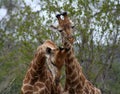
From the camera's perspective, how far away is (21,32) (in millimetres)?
9734

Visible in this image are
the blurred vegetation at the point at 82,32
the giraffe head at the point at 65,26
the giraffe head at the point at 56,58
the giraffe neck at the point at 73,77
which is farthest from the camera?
the blurred vegetation at the point at 82,32

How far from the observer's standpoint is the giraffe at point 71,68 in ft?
13.0

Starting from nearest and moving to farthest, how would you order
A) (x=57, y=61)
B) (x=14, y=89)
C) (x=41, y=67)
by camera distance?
(x=57, y=61) → (x=41, y=67) → (x=14, y=89)

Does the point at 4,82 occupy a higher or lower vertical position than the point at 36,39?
lower

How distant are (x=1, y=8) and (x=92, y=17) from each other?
7.42m

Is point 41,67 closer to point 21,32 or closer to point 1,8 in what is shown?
point 21,32

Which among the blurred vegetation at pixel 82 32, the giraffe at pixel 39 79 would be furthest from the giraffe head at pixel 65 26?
the blurred vegetation at pixel 82 32

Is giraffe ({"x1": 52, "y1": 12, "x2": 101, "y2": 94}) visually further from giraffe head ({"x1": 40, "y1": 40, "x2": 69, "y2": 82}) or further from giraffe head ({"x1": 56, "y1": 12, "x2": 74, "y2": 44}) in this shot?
giraffe head ({"x1": 40, "y1": 40, "x2": 69, "y2": 82})

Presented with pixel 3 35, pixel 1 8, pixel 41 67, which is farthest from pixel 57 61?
pixel 1 8

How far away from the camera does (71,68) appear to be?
4469 millimetres

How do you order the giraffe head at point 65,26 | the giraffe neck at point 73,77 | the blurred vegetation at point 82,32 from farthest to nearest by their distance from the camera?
the blurred vegetation at point 82,32
the giraffe neck at point 73,77
the giraffe head at point 65,26

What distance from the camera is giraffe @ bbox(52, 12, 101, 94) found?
13.0 ft

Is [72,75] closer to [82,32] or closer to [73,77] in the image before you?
[73,77]

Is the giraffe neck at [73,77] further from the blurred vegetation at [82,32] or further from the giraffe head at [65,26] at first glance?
the blurred vegetation at [82,32]
